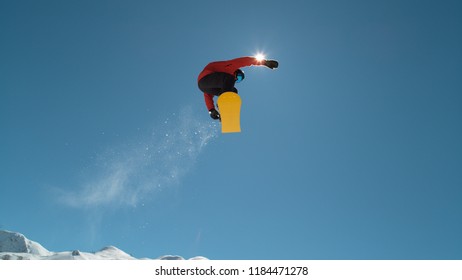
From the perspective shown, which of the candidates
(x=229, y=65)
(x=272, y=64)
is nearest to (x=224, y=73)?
(x=229, y=65)

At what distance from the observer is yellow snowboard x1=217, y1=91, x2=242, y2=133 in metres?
8.29

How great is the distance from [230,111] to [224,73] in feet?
2.81

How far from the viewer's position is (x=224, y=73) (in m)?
8.32

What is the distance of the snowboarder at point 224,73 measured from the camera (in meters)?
8.12

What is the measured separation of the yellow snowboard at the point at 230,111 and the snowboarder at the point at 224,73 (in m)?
0.18

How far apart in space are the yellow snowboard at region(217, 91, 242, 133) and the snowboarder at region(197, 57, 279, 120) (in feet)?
0.58

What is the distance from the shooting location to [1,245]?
138m

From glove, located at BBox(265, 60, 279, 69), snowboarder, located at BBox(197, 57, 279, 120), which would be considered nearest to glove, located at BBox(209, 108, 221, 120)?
snowboarder, located at BBox(197, 57, 279, 120)
